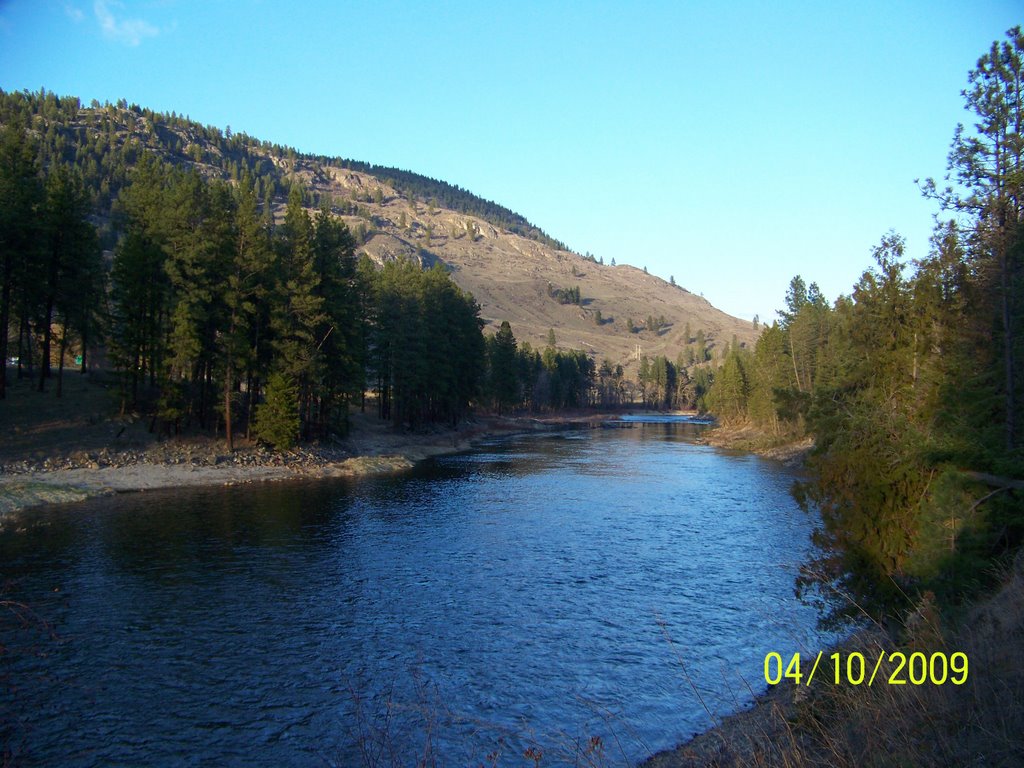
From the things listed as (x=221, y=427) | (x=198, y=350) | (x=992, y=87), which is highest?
(x=992, y=87)

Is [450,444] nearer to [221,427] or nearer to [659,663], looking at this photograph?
[221,427]

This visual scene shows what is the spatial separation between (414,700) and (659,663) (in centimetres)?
596

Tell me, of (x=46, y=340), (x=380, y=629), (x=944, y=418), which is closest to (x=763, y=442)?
(x=944, y=418)

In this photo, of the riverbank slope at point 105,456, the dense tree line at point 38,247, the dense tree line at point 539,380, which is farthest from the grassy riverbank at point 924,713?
the dense tree line at point 539,380

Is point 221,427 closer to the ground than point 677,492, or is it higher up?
higher up

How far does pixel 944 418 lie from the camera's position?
54.9 feet

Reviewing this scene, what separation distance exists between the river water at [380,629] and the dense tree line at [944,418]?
3.64 m

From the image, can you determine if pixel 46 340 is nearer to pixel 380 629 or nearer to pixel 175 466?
pixel 175 466

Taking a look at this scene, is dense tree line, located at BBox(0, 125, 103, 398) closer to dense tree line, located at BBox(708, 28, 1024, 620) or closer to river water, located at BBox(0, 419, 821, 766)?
river water, located at BBox(0, 419, 821, 766)

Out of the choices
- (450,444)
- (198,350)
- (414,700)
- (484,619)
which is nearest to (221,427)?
(198,350)

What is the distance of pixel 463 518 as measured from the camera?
110ft

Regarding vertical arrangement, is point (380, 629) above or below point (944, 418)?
below

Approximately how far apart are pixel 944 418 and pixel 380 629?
15.5m

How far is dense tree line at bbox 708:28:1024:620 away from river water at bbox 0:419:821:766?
3638mm
